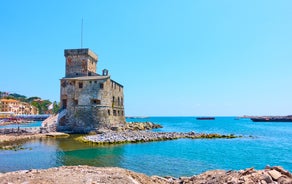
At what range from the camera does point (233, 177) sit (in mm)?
9914

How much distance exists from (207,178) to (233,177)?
1972 millimetres

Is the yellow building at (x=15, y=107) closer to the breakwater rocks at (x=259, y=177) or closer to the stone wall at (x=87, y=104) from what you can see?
the stone wall at (x=87, y=104)

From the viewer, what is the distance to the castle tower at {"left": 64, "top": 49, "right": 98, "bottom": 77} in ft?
147

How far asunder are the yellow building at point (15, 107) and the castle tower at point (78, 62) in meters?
73.8

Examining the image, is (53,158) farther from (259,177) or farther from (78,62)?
(78,62)

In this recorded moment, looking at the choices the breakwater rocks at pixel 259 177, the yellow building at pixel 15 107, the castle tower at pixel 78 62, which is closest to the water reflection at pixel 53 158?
the breakwater rocks at pixel 259 177

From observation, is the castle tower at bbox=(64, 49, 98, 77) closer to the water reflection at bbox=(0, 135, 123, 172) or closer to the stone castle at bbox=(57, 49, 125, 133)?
the stone castle at bbox=(57, 49, 125, 133)

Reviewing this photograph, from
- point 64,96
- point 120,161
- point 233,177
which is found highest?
point 64,96

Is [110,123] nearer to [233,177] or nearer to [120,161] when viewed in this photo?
[120,161]

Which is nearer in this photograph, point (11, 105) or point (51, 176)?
point (51, 176)

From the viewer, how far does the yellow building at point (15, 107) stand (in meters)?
109

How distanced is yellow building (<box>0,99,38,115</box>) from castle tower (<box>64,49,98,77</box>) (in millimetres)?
73776

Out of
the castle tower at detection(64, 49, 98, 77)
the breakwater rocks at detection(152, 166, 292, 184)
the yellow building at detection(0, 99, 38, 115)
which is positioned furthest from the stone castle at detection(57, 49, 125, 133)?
the yellow building at detection(0, 99, 38, 115)

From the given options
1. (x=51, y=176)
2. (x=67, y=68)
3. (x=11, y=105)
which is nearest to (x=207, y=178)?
(x=51, y=176)
